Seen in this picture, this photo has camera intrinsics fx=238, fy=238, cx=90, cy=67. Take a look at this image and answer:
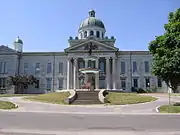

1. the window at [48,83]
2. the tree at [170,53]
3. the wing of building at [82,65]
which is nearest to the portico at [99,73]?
the wing of building at [82,65]

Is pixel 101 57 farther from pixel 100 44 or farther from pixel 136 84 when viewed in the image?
pixel 136 84

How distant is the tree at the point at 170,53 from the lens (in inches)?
868

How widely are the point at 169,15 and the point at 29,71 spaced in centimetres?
4600

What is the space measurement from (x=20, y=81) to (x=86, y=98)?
30.3m

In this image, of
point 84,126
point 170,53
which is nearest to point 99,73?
point 170,53

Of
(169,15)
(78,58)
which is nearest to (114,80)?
(78,58)

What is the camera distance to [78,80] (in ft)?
192

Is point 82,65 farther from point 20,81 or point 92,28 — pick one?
point 20,81

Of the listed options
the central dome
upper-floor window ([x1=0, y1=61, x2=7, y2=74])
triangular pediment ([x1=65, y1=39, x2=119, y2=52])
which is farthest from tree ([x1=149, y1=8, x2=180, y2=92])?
upper-floor window ([x1=0, y1=61, x2=7, y2=74])

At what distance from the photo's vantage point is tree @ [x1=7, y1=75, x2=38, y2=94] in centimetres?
5684

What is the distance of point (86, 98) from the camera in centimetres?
3139

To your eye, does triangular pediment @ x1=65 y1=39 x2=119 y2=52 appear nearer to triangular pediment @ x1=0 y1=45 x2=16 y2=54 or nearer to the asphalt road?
triangular pediment @ x1=0 y1=45 x2=16 y2=54

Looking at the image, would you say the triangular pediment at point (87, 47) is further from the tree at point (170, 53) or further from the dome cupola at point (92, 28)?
the tree at point (170, 53)

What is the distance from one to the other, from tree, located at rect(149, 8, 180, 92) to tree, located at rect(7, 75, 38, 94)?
4021 cm
